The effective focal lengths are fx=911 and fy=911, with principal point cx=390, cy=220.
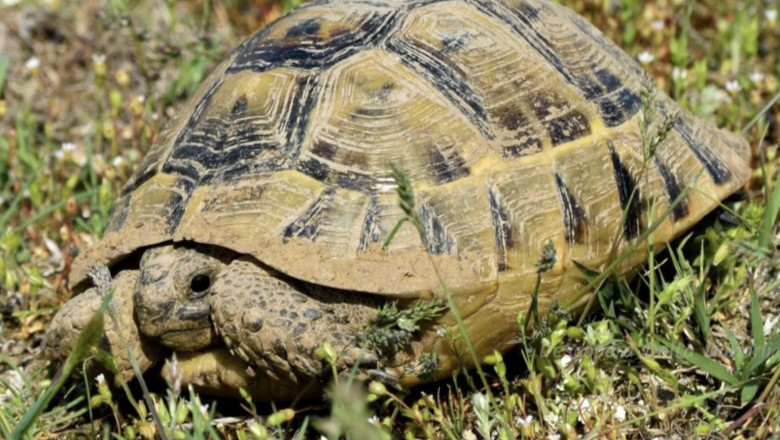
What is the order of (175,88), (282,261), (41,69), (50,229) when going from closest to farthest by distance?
1. (282,261)
2. (50,229)
3. (175,88)
4. (41,69)

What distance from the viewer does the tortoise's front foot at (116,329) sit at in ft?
9.70

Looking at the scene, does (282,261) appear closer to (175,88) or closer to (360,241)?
(360,241)

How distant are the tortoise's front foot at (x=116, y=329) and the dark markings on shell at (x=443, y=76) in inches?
46.3

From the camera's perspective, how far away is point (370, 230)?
9.07ft

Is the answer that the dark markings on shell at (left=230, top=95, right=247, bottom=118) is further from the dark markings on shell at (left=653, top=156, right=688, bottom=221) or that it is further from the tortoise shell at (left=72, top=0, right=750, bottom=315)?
the dark markings on shell at (left=653, top=156, right=688, bottom=221)

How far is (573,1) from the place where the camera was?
4.99 m

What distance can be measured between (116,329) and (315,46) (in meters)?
1.15

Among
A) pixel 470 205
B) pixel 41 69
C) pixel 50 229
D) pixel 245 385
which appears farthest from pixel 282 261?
pixel 41 69

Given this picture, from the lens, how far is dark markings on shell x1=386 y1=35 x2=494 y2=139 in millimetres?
3020

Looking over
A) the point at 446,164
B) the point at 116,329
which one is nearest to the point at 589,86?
the point at 446,164

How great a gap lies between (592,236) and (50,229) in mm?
2484

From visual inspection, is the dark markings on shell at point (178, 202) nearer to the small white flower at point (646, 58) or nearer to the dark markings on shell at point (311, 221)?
the dark markings on shell at point (311, 221)

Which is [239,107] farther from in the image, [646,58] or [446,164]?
[646,58]

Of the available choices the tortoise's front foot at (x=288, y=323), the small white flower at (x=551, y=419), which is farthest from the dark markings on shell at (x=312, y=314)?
the small white flower at (x=551, y=419)
